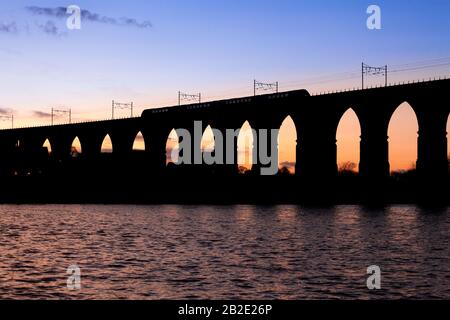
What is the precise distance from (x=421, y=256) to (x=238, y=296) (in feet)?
43.0

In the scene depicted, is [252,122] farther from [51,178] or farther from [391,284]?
[391,284]

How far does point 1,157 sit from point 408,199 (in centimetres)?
9531

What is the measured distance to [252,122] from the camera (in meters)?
87.8

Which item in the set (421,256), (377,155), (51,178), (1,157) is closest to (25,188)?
(51,178)

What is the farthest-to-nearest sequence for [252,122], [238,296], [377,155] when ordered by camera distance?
[252,122] < [377,155] < [238,296]

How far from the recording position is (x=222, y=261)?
26469mm

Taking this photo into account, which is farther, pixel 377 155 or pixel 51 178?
pixel 51 178

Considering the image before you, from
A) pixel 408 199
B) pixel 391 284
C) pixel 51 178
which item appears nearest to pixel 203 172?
pixel 51 178

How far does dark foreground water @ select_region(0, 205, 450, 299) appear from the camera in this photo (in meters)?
19.5

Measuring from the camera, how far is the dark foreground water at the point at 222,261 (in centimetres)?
1953
